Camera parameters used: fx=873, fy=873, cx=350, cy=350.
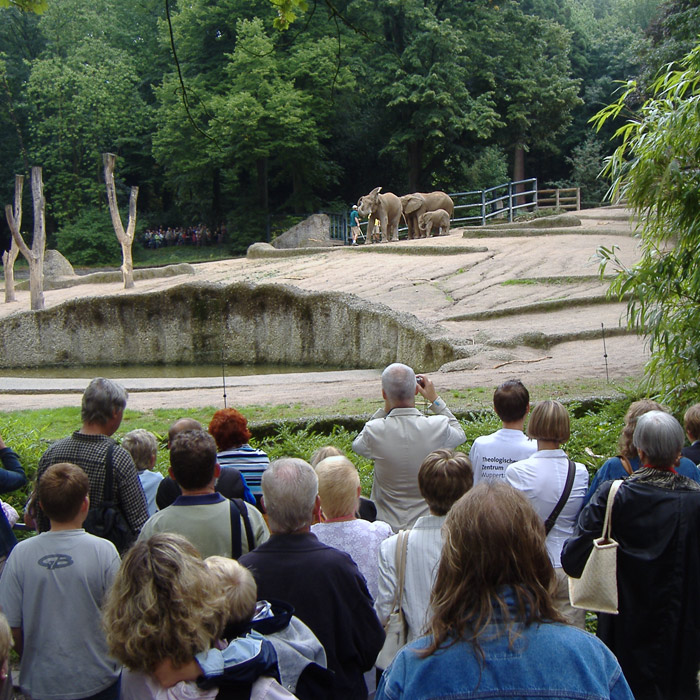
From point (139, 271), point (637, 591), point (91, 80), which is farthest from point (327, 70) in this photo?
point (637, 591)

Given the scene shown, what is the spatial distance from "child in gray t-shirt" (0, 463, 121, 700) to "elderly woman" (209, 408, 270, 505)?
134cm

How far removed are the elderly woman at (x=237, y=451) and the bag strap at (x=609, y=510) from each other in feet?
6.42

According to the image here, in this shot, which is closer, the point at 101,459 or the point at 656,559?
the point at 656,559

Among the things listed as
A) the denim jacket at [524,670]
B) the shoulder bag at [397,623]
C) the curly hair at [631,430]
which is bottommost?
the shoulder bag at [397,623]

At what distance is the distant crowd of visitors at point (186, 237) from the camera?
4619 centimetres

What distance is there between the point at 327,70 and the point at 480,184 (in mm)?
9807

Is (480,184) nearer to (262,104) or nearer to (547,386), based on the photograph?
(262,104)

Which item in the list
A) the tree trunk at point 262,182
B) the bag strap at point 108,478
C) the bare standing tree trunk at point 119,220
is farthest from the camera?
the tree trunk at point 262,182

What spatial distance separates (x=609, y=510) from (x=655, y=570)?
0.98 feet

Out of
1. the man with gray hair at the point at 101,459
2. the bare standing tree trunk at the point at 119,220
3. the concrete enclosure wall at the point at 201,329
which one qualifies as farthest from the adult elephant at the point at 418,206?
the man with gray hair at the point at 101,459

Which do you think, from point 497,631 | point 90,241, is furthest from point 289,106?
point 497,631

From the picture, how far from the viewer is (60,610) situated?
3371 millimetres

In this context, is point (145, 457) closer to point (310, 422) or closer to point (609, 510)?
point (609, 510)

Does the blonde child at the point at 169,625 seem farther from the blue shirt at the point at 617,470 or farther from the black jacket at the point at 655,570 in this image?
the blue shirt at the point at 617,470
